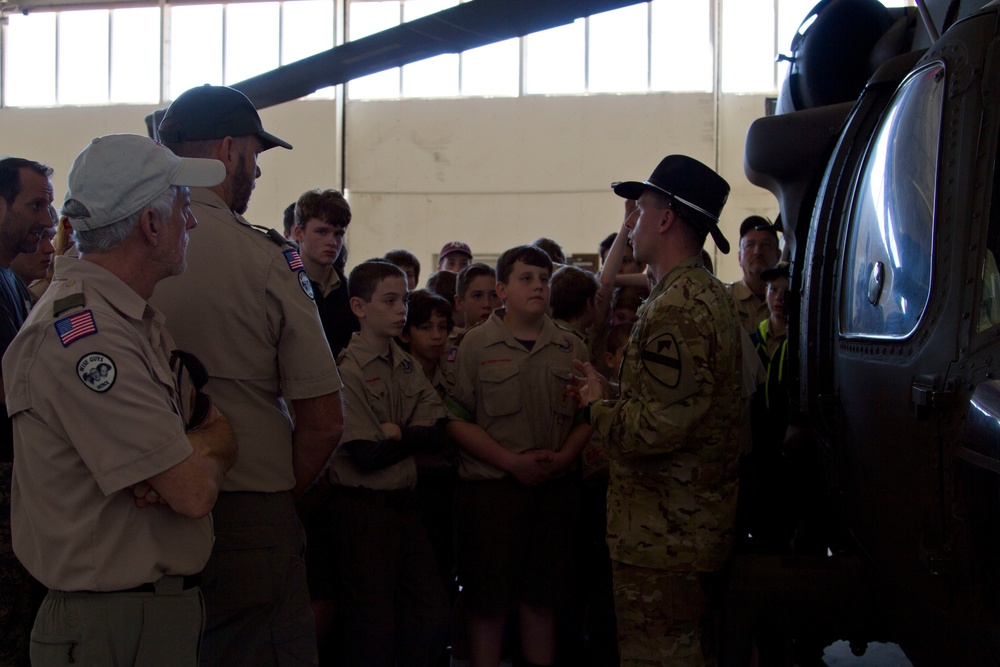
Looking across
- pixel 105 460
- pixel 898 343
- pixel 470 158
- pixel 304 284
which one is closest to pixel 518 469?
pixel 304 284

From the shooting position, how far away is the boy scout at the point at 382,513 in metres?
3.08

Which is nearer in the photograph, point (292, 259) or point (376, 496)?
point (292, 259)

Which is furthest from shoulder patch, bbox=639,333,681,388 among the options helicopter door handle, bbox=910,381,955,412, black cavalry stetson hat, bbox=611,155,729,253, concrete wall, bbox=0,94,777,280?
concrete wall, bbox=0,94,777,280

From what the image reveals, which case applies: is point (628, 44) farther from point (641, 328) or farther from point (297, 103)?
point (641, 328)

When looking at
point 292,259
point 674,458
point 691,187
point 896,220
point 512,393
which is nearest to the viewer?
point 896,220

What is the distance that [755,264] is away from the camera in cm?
484

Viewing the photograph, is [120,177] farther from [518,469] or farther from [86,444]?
[518,469]

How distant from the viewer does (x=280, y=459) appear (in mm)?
2172

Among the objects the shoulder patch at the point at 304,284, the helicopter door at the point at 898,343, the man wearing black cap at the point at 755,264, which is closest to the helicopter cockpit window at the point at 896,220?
the helicopter door at the point at 898,343

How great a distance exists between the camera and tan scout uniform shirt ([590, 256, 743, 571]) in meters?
2.48

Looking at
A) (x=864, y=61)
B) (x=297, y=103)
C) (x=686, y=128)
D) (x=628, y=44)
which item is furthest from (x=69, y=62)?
(x=864, y=61)

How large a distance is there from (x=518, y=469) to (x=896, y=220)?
65.6 inches

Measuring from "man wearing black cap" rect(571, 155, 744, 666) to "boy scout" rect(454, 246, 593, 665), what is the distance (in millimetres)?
722

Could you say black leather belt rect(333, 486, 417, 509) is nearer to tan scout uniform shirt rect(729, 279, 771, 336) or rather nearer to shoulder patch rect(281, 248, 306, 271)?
shoulder patch rect(281, 248, 306, 271)
